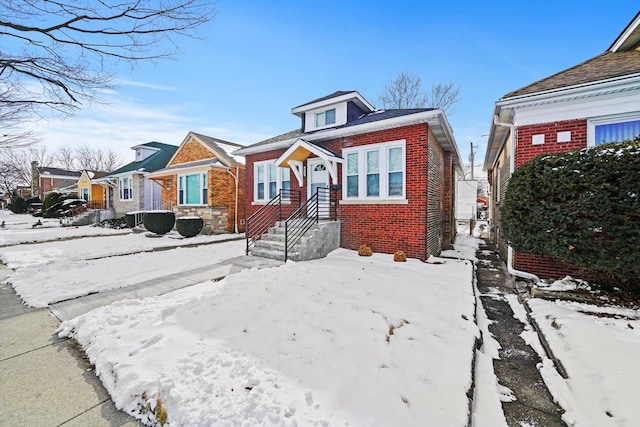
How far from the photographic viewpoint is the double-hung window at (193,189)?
14.4 meters

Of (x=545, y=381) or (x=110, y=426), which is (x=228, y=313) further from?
(x=545, y=381)

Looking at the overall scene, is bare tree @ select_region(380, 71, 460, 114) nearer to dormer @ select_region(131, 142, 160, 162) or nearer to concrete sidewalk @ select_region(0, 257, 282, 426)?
dormer @ select_region(131, 142, 160, 162)

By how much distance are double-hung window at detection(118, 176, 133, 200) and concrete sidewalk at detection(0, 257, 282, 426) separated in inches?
727

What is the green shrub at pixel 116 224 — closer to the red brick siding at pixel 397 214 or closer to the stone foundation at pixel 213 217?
the stone foundation at pixel 213 217

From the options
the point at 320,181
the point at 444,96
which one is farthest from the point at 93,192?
the point at 444,96

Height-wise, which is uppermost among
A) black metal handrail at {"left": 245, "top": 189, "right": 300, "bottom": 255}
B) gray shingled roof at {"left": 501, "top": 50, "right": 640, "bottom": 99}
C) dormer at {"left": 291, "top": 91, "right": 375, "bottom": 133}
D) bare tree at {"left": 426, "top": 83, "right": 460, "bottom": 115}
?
bare tree at {"left": 426, "top": 83, "right": 460, "bottom": 115}

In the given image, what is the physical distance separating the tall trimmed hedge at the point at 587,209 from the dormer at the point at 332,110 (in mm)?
6525

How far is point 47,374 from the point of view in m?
2.65

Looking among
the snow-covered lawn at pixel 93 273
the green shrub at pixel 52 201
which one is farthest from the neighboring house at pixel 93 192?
the snow-covered lawn at pixel 93 273

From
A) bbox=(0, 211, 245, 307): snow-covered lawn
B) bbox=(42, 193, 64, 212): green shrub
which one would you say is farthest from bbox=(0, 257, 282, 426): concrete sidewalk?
bbox=(42, 193, 64, 212): green shrub

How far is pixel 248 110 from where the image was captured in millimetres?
11828

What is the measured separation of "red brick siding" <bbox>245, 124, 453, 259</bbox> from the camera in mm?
7590

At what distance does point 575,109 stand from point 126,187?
2533 cm

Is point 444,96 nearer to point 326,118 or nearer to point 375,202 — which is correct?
point 326,118
